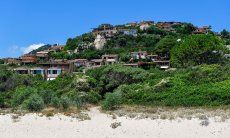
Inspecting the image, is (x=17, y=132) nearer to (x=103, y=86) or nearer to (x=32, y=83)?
(x=103, y=86)

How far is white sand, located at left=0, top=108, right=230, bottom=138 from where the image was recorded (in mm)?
24828

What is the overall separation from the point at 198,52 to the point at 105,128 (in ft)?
129

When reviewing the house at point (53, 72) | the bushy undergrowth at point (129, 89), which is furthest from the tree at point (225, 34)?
the bushy undergrowth at point (129, 89)

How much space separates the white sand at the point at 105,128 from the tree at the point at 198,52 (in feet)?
117

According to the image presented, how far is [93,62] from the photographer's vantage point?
86.8 meters

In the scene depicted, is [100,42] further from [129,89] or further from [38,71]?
[129,89]

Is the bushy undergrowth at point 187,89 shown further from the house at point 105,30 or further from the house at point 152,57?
the house at point 105,30

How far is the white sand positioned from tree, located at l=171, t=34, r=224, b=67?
35.6 metres

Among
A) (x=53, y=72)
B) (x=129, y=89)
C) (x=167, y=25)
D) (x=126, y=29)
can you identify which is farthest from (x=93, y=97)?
(x=167, y=25)

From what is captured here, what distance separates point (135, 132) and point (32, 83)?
39108 mm

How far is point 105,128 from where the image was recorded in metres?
26.8

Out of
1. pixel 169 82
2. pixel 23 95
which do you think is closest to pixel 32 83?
pixel 23 95

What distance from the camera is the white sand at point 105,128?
24.8 m

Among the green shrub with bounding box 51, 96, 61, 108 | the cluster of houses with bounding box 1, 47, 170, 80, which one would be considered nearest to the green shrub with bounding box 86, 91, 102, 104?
the green shrub with bounding box 51, 96, 61, 108
